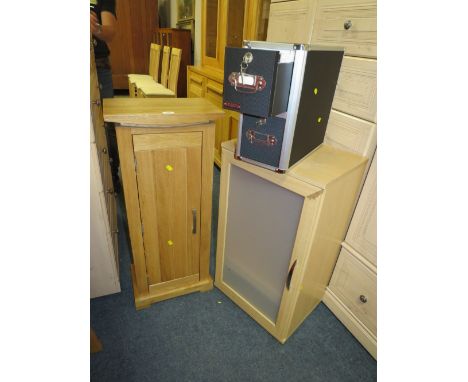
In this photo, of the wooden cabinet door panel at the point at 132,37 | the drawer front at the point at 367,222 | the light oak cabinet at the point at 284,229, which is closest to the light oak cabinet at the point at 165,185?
the light oak cabinet at the point at 284,229

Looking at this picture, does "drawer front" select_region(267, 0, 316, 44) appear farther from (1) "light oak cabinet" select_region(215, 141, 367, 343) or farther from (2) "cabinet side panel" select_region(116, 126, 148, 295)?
(2) "cabinet side panel" select_region(116, 126, 148, 295)

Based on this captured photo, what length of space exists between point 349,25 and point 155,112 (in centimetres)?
79

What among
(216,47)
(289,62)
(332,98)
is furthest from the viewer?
(216,47)

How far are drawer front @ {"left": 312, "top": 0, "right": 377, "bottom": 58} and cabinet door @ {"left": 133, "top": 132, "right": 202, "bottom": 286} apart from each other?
666mm

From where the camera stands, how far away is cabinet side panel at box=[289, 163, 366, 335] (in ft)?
3.19

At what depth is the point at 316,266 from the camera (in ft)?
3.77

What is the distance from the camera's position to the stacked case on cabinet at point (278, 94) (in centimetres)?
77

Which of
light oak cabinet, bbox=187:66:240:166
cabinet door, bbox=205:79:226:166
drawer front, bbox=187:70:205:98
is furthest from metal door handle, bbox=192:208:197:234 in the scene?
drawer front, bbox=187:70:205:98

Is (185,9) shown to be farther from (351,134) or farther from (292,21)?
(351,134)

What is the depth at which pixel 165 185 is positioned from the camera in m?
1.11
